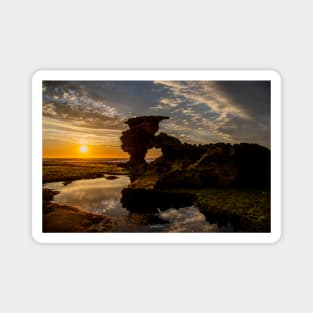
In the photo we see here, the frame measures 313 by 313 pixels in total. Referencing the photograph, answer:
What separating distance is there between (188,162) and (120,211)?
69 cm

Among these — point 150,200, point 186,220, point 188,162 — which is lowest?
point 186,220

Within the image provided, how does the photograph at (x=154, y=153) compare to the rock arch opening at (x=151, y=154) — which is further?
the rock arch opening at (x=151, y=154)

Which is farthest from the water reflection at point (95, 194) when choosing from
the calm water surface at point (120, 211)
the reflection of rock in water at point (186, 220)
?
the reflection of rock in water at point (186, 220)

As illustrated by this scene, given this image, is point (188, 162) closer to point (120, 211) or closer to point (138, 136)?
point (138, 136)

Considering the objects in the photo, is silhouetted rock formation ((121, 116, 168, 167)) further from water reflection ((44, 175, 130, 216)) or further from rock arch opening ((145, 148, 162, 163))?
water reflection ((44, 175, 130, 216))

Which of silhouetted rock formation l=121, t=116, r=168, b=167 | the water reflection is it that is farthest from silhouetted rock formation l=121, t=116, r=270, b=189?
the water reflection

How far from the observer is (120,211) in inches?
93.0

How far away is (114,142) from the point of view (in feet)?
7.93

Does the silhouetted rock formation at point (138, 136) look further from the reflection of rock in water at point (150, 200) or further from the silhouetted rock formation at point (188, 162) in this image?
the reflection of rock in water at point (150, 200)

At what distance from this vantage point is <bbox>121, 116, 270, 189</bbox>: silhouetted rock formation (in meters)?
2.39

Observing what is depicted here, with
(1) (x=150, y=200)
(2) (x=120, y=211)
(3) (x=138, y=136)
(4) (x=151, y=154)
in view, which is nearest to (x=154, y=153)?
(4) (x=151, y=154)

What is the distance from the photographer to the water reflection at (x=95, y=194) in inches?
93.0
